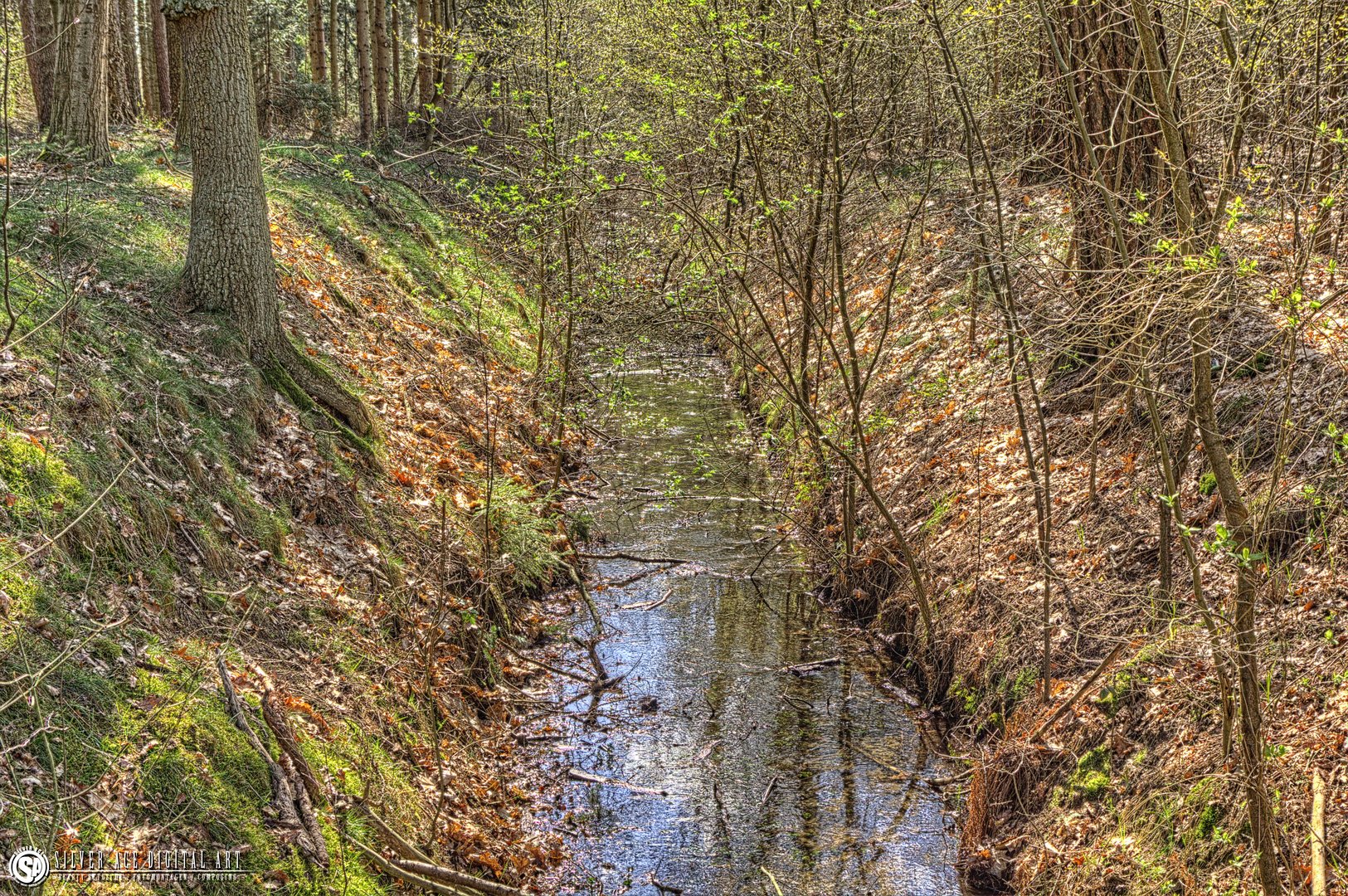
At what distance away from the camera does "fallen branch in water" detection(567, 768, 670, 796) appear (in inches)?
288

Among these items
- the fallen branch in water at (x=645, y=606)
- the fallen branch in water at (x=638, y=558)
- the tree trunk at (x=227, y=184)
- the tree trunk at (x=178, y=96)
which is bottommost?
the fallen branch in water at (x=645, y=606)

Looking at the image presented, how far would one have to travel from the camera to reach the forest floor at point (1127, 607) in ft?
16.9

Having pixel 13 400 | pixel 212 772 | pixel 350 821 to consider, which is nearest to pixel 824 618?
pixel 350 821

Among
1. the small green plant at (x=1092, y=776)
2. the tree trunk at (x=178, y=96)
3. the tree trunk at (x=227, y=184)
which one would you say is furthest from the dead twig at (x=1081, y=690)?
the tree trunk at (x=178, y=96)

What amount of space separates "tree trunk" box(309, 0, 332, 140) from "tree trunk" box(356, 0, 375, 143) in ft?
2.24

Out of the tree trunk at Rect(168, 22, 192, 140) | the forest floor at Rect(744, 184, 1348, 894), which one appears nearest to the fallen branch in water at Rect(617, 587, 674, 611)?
the forest floor at Rect(744, 184, 1348, 894)

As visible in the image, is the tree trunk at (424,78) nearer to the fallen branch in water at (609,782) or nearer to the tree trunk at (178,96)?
the tree trunk at (178,96)

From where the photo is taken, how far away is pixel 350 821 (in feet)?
17.5

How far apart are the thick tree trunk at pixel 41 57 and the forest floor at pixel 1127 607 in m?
10.8

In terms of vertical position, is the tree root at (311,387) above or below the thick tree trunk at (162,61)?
below

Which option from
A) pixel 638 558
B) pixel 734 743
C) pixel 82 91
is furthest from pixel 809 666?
pixel 82 91

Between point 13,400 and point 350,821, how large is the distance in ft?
10.5

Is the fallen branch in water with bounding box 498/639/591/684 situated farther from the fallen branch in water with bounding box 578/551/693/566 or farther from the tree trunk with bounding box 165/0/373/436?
the tree trunk with bounding box 165/0/373/436

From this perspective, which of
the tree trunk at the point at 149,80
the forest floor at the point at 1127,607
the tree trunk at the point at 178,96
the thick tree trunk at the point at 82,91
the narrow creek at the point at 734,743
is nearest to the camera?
the forest floor at the point at 1127,607
